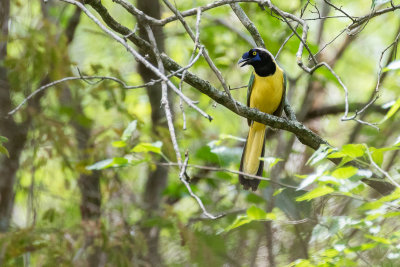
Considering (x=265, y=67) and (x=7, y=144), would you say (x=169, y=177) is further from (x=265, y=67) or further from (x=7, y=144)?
(x=265, y=67)

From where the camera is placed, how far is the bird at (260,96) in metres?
5.16

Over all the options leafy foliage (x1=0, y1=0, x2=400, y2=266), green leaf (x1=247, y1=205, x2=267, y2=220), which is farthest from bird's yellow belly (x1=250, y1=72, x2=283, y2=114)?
green leaf (x1=247, y1=205, x2=267, y2=220)

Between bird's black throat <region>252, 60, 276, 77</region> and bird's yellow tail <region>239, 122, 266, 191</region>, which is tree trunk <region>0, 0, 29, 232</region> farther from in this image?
bird's black throat <region>252, 60, 276, 77</region>

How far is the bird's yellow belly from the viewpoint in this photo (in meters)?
5.21

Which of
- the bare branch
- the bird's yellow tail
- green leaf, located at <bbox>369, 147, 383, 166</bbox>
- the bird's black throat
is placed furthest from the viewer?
the bird's black throat

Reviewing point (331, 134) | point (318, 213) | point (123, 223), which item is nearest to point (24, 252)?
point (123, 223)

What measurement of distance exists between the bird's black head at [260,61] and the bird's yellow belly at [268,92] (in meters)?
0.06

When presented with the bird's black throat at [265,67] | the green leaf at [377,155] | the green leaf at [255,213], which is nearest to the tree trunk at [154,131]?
the bird's black throat at [265,67]

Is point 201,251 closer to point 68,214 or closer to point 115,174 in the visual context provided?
point 115,174

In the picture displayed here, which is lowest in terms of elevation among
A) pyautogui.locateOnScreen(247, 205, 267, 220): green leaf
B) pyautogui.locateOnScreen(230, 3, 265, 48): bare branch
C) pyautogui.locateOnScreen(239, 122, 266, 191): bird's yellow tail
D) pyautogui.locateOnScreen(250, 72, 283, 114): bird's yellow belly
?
pyautogui.locateOnScreen(247, 205, 267, 220): green leaf

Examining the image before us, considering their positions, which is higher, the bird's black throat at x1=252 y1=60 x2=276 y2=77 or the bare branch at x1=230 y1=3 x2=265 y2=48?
the bird's black throat at x1=252 y1=60 x2=276 y2=77

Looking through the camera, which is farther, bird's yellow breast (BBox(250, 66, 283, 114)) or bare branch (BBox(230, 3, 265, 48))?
bird's yellow breast (BBox(250, 66, 283, 114))

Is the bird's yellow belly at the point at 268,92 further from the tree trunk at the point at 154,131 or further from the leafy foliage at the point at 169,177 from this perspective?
the tree trunk at the point at 154,131

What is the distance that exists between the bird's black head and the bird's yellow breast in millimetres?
55
